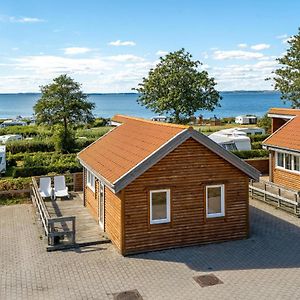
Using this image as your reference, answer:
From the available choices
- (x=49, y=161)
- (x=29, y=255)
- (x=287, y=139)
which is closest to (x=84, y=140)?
(x=49, y=161)

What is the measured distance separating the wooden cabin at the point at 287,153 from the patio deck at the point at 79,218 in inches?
459

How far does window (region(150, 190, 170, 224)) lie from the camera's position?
1509 centimetres

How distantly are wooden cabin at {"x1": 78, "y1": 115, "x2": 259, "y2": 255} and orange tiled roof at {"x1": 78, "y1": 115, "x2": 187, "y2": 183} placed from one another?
0.06m

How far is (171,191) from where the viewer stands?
15219 mm

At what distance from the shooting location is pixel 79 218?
1909cm

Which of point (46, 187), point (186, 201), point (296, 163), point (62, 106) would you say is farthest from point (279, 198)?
point (62, 106)

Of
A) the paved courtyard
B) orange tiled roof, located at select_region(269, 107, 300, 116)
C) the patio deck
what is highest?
orange tiled roof, located at select_region(269, 107, 300, 116)

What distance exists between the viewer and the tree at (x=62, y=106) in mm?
37062

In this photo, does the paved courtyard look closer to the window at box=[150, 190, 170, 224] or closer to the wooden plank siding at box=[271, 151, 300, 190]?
the window at box=[150, 190, 170, 224]

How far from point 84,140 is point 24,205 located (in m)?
17.8

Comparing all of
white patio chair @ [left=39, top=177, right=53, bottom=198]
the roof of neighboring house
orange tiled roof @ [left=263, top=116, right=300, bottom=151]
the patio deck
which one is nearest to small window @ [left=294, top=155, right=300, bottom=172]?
orange tiled roof @ [left=263, top=116, right=300, bottom=151]

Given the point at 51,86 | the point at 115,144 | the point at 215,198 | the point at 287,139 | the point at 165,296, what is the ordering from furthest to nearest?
the point at 51,86 < the point at 287,139 < the point at 115,144 < the point at 215,198 < the point at 165,296

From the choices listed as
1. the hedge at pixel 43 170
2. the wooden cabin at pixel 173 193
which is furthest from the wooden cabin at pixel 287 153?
the hedge at pixel 43 170

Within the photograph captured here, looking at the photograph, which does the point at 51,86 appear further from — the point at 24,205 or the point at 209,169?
the point at 209,169
